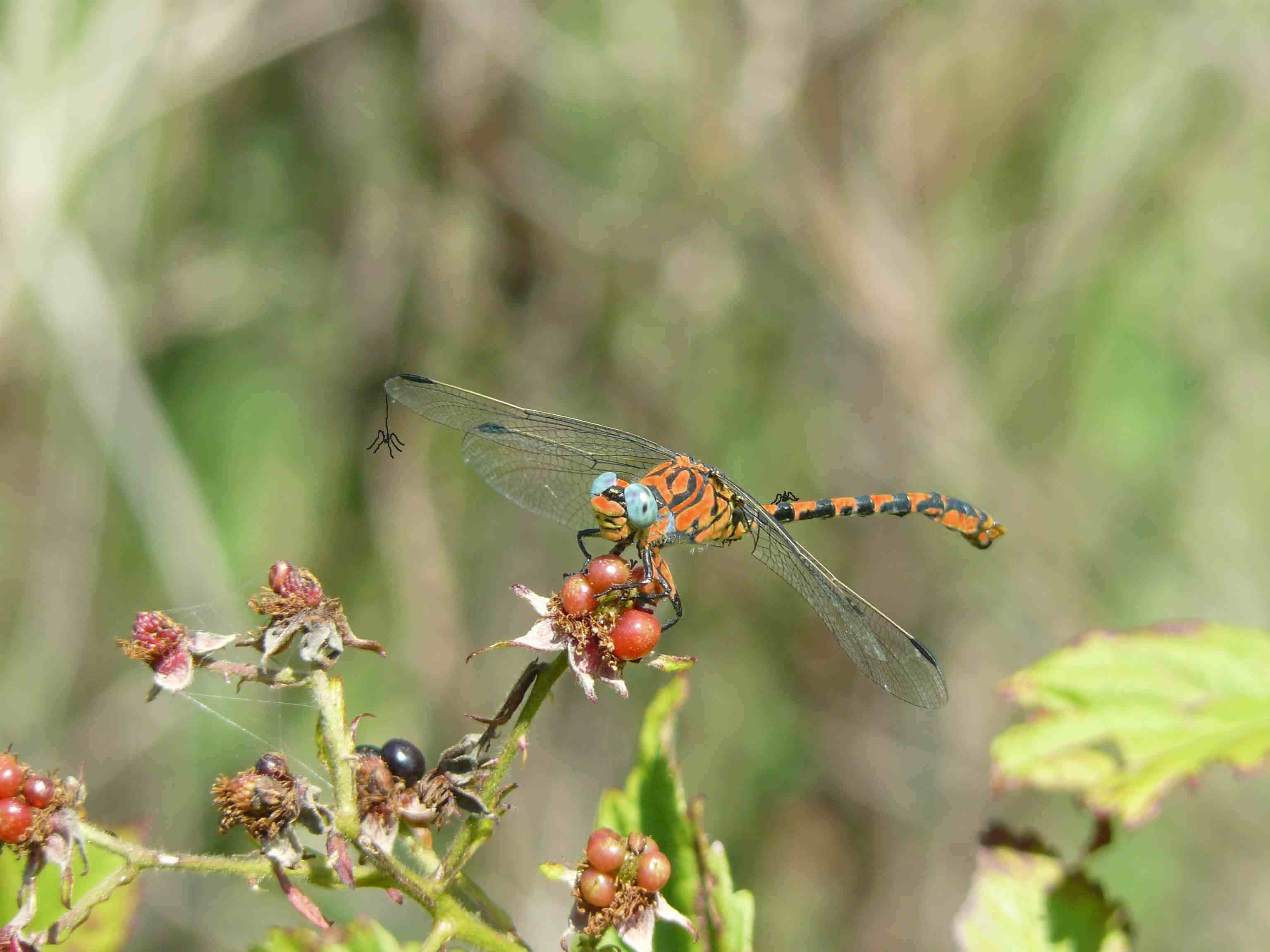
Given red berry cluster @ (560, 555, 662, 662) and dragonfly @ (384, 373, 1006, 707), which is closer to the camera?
red berry cluster @ (560, 555, 662, 662)

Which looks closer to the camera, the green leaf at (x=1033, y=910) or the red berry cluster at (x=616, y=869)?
the red berry cluster at (x=616, y=869)

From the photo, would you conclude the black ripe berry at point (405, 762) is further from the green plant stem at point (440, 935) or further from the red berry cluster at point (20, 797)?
the red berry cluster at point (20, 797)

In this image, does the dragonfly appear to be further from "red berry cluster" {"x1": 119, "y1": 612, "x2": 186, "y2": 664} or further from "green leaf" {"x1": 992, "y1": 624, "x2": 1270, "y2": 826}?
"red berry cluster" {"x1": 119, "y1": 612, "x2": 186, "y2": 664}

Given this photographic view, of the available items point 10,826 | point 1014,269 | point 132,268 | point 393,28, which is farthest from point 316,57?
point 10,826

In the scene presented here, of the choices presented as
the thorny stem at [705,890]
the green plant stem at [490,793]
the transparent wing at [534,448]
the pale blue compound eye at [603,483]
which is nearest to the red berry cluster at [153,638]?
the green plant stem at [490,793]

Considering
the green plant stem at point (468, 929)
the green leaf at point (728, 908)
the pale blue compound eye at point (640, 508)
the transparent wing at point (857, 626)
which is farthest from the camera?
the transparent wing at point (857, 626)

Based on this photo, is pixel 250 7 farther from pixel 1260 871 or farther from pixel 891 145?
pixel 1260 871

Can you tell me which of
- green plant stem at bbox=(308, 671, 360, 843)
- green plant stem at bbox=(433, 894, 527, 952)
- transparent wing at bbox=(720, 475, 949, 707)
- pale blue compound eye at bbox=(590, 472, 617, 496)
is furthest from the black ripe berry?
transparent wing at bbox=(720, 475, 949, 707)
